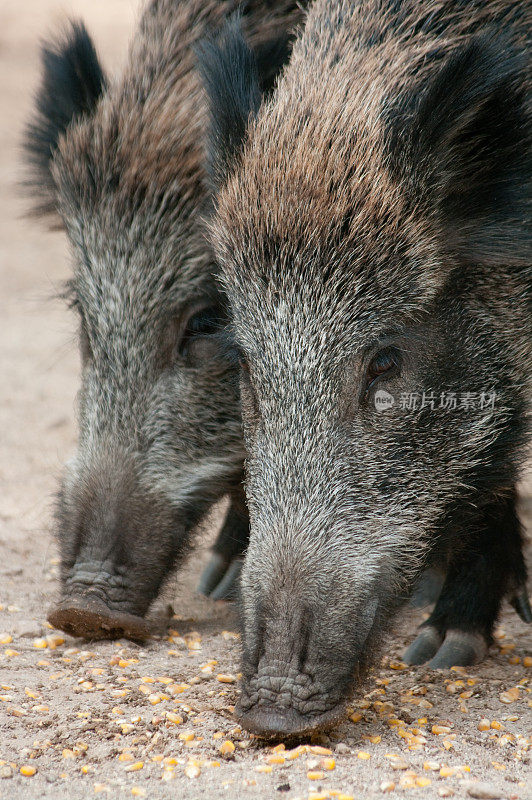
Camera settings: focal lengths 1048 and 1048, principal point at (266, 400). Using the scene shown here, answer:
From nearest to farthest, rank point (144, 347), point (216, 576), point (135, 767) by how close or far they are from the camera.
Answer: point (135, 767) < point (144, 347) < point (216, 576)

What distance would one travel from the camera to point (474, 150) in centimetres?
368

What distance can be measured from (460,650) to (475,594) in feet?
0.87

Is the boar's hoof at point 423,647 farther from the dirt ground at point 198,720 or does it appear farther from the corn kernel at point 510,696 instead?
the corn kernel at point 510,696

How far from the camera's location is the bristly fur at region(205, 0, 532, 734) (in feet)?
11.0

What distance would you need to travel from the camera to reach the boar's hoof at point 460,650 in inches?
167

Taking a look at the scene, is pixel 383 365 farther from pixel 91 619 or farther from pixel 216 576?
pixel 216 576

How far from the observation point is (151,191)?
459 cm

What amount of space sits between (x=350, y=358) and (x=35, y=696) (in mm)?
1671

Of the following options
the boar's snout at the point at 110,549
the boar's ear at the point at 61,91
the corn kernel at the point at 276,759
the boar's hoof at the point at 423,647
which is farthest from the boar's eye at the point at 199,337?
the corn kernel at the point at 276,759

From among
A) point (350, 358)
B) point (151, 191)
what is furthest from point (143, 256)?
point (350, 358)

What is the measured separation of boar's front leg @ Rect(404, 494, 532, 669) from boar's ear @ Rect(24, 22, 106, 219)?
2.67m

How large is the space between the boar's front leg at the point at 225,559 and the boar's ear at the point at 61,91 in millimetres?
1886

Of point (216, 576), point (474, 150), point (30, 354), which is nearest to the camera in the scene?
point (474, 150)

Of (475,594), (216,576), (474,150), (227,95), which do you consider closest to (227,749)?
(475,594)
